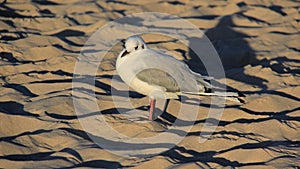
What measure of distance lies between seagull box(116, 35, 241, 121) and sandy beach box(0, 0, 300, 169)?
255mm

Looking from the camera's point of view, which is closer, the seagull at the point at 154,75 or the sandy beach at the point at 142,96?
the sandy beach at the point at 142,96

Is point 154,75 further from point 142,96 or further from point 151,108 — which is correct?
point 142,96

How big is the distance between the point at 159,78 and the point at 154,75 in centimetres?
5

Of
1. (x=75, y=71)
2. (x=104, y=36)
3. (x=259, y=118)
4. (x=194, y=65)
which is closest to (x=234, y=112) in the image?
(x=259, y=118)

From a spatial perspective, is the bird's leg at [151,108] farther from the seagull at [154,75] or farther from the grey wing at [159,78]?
the grey wing at [159,78]

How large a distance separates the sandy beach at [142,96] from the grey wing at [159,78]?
31 centimetres

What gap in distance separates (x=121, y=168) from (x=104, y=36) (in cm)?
329

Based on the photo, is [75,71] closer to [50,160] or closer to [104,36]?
[104,36]

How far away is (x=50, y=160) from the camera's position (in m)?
4.43

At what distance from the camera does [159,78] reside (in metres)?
5.18

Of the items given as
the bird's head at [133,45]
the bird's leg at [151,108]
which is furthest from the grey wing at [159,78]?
the bird's head at [133,45]

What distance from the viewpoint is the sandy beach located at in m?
4.61

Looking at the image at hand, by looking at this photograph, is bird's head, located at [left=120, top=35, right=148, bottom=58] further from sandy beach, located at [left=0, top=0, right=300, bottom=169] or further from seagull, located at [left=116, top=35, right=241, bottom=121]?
sandy beach, located at [left=0, top=0, right=300, bottom=169]

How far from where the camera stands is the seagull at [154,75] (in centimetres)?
516
